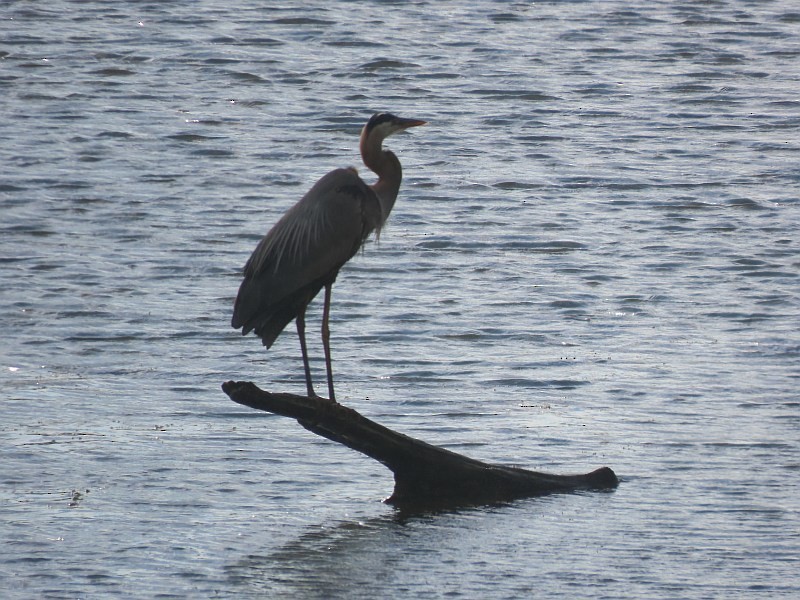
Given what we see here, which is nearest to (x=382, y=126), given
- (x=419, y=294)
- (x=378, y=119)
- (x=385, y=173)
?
(x=378, y=119)

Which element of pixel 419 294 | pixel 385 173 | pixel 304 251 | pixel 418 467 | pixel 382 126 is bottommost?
pixel 419 294

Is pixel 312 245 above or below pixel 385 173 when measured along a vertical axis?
below

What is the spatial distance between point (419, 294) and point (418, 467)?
4.75 meters

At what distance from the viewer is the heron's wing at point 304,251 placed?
7.83 m

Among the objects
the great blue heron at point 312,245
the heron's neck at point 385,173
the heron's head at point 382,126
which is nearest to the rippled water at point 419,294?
the great blue heron at point 312,245

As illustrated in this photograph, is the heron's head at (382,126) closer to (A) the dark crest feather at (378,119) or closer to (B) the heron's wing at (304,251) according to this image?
(A) the dark crest feather at (378,119)

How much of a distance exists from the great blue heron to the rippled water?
992 millimetres

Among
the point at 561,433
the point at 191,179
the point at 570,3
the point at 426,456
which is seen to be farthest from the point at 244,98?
the point at 426,456

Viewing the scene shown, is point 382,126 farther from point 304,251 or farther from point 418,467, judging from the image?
point 418,467

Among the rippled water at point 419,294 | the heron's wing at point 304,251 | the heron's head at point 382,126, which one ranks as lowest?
the rippled water at point 419,294

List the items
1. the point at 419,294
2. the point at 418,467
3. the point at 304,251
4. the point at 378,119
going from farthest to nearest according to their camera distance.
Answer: the point at 419,294 < the point at 378,119 < the point at 304,251 < the point at 418,467

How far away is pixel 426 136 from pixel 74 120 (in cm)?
385

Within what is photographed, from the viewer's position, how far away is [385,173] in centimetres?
837

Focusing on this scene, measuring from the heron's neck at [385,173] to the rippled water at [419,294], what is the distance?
150cm
